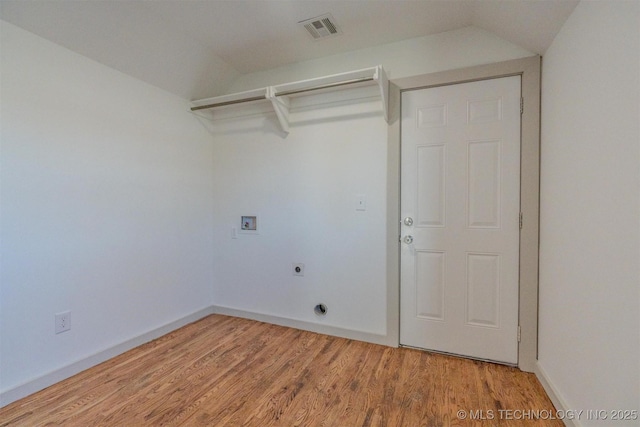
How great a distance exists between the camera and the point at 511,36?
1896 mm

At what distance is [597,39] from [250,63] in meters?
2.42

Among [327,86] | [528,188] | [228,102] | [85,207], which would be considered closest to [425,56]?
[327,86]

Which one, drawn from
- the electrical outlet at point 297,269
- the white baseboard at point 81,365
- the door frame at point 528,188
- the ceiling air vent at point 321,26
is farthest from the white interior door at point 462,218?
the white baseboard at point 81,365

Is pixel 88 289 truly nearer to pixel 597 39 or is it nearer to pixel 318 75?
pixel 318 75

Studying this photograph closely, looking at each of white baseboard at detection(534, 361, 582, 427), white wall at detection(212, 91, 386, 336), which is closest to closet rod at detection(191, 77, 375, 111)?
white wall at detection(212, 91, 386, 336)

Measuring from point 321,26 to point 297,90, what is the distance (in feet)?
1.58

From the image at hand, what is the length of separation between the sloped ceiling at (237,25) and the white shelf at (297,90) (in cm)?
31

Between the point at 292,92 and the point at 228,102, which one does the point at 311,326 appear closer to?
the point at 292,92

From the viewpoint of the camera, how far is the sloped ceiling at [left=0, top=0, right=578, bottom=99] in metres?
1.69

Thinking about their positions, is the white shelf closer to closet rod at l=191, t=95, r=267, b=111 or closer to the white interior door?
closet rod at l=191, t=95, r=267, b=111

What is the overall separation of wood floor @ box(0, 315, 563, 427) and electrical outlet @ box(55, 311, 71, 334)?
1.08ft

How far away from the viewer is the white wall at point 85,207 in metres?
1.70

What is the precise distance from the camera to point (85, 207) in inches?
80.1

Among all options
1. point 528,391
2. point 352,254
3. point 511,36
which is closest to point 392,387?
point 528,391
